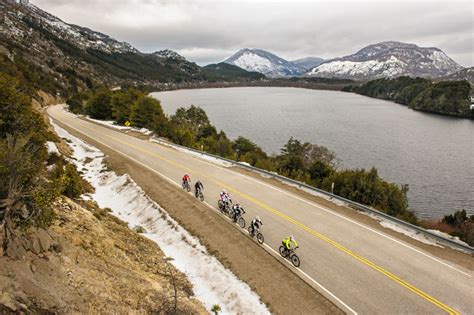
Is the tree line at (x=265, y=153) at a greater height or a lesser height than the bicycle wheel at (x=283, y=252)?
greater

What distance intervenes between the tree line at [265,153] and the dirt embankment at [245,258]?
1390 centimetres

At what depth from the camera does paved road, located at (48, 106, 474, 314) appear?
513 inches

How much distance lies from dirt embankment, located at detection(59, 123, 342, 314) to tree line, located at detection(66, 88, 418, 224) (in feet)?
45.6

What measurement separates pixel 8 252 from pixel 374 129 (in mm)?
96909

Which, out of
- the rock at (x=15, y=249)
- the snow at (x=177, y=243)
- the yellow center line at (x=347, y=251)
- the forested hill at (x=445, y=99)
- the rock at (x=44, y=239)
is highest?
the forested hill at (x=445, y=99)

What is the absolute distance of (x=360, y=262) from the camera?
51.5ft

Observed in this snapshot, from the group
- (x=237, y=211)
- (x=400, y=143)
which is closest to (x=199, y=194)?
(x=237, y=211)

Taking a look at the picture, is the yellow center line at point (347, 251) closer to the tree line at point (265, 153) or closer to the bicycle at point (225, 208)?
the bicycle at point (225, 208)

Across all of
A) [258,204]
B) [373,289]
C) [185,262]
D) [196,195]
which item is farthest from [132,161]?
[373,289]

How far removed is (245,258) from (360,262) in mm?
5607

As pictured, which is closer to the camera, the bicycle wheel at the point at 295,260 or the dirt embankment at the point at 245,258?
the dirt embankment at the point at 245,258

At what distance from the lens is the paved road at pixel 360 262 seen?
13.0m

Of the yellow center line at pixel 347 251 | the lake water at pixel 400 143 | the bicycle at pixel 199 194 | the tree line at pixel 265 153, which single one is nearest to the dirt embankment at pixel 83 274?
the bicycle at pixel 199 194

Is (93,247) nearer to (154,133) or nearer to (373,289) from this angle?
(373,289)
